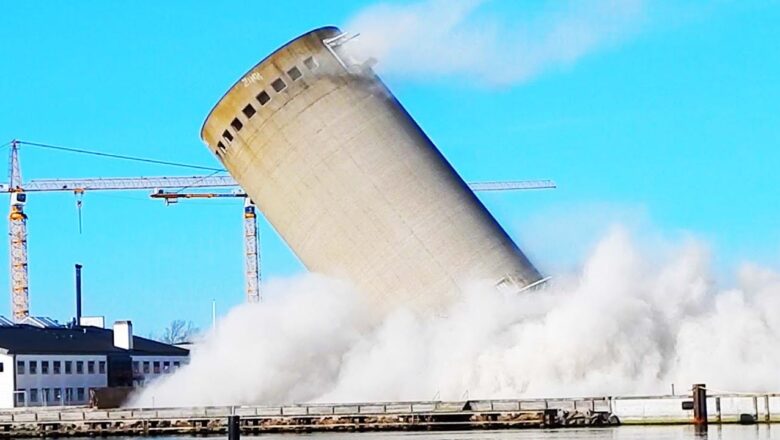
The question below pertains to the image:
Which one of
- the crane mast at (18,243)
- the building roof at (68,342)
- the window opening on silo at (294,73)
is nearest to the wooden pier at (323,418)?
the window opening on silo at (294,73)

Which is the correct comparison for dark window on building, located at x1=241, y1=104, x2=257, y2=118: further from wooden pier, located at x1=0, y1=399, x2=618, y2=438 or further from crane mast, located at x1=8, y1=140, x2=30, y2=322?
crane mast, located at x1=8, y1=140, x2=30, y2=322

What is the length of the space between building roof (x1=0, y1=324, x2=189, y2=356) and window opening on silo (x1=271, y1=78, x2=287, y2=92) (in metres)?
17.3

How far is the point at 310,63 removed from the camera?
37.2 m

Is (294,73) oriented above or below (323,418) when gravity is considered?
above

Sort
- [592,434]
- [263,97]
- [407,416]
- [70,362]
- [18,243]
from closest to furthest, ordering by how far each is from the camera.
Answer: [592,434] → [407,416] → [263,97] → [70,362] → [18,243]

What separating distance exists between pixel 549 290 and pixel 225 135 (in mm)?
8652

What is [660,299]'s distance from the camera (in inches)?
1507

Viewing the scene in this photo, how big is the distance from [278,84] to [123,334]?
21844mm

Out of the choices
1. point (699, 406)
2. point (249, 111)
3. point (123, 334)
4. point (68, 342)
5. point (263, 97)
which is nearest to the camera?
point (699, 406)

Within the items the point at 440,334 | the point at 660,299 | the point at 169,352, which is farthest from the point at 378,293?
the point at 169,352

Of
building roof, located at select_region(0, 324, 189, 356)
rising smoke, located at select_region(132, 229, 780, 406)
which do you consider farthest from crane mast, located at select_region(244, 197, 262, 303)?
rising smoke, located at select_region(132, 229, 780, 406)

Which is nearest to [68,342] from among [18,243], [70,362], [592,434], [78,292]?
[70,362]

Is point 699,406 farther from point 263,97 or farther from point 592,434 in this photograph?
point 263,97

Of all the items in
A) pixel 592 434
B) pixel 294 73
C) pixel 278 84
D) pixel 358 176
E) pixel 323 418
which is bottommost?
pixel 592 434
